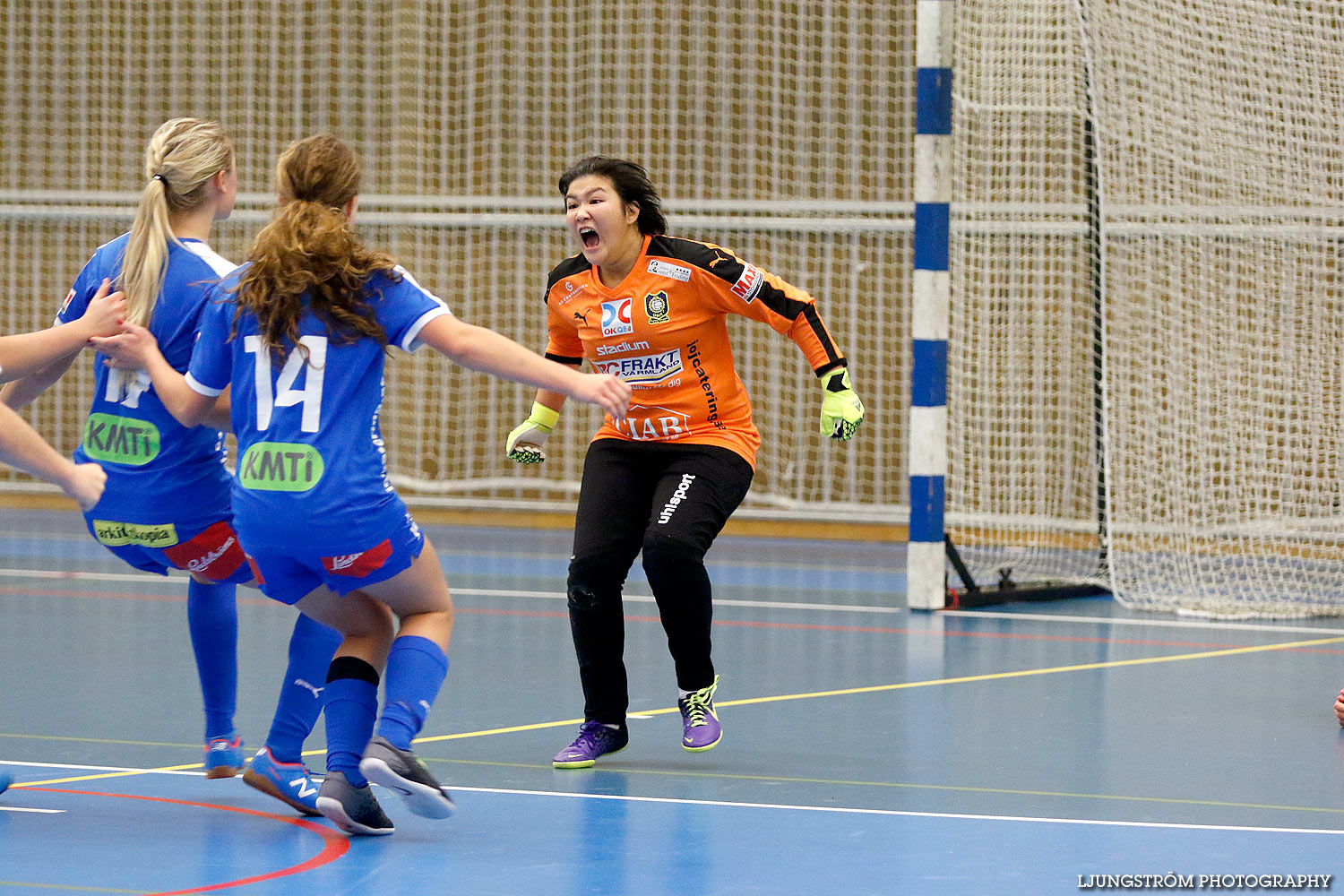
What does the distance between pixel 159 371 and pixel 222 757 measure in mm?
1082

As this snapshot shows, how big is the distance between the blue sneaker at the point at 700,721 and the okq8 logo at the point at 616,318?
0.98 m

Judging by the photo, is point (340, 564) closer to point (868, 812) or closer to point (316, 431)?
point (316, 431)

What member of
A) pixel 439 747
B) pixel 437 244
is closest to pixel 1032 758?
pixel 439 747

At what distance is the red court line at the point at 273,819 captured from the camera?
3.27m

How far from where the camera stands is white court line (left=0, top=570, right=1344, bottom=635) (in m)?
7.62

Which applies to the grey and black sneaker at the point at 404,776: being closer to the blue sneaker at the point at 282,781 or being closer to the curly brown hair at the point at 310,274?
the blue sneaker at the point at 282,781

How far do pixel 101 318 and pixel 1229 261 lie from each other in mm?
6059

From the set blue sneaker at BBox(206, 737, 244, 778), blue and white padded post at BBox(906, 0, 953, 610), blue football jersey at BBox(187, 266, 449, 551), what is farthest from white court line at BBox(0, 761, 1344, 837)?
blue and white padded post at BBox(906, 0, 953, 610)

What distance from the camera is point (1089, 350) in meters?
9.18

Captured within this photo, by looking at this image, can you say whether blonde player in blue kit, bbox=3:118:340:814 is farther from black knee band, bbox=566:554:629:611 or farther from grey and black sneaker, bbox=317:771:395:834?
black knee band, bbox=566:554:629:611

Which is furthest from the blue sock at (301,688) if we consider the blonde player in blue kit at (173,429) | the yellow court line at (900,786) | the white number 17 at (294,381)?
the yellow court line at (900,786)

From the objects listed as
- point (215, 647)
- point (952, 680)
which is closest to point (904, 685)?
point (952, 680)

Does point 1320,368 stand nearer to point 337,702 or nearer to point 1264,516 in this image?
point 1264,516

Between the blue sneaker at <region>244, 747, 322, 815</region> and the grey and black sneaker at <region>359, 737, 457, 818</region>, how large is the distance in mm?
475
